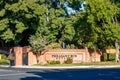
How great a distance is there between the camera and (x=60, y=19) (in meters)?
58.2

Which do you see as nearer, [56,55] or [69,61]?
[69,61]

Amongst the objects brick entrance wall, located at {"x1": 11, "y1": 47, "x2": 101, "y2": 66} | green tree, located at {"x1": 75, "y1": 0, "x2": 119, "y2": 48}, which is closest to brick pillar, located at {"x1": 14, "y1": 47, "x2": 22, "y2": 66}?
brick entrance wall, located at {"x1": 11, "y1": 47, "x2": 101, "y2": 66}

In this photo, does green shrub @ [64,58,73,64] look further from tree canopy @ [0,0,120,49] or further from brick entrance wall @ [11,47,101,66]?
tree canopy @ [0,0,120,49]

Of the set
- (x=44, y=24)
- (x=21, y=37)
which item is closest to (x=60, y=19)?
(x=44, y=24)

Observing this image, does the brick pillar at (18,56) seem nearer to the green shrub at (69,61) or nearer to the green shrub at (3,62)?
the green shrub at (3,62)

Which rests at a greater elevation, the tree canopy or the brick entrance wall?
the tree canopy

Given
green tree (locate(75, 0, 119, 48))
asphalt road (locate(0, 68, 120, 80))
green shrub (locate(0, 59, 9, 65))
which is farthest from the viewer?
green shrub (locate(0, 59, 9, 65))

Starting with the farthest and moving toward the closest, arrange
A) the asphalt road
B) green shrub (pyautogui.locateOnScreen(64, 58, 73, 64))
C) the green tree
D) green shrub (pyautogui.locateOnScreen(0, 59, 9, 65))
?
green shrub (pyautogui.locateOnScreen(0, 59, 9, 65))
green shrub (pyautogui.locateOnScreen(64, 58, 73, 64))
the green tree
the asphalt road

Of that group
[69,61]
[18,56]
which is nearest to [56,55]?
[69,61]

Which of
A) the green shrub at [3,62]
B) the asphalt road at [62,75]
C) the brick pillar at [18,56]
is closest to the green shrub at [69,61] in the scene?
the brick pillar at [18,56]

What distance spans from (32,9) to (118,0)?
12044mm

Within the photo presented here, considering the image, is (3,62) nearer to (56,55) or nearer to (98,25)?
(56,55)

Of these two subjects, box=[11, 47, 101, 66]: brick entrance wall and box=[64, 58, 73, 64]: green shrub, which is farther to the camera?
box=[64, 58, 73, 64]: green shrub

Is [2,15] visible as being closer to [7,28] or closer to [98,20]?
[7,28]
